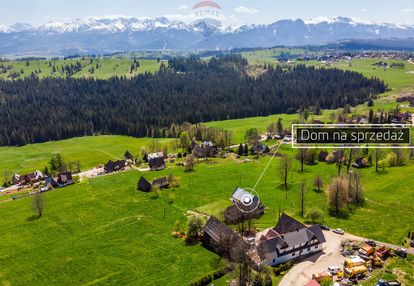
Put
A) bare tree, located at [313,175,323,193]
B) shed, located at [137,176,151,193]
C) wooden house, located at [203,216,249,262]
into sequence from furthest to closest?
1. shed, located at [137,176,151,193]
2. bare tree, located at [313,175,323,193]
3. wooden house, located at [203,216,249,262]

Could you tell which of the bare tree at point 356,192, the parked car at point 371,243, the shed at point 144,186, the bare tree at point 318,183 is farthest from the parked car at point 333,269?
the shed at point 144,186

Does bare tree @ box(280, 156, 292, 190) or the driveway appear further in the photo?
bare tree @ box(280, 156, 292, 190)

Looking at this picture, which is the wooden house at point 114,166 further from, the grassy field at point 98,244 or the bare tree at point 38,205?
the bare tree at point 38,205

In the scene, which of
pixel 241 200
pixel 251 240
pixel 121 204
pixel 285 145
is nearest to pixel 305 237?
pixel 251 240

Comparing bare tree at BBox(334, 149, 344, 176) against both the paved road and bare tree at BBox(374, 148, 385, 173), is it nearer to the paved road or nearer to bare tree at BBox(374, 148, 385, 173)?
bare tree at BBox(374, 148, 385, 173)

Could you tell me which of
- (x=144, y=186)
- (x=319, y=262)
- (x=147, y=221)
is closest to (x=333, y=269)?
(x=319, y=262)

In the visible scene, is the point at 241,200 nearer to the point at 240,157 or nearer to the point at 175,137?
the point at 240,157

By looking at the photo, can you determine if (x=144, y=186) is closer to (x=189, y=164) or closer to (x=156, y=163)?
(x=189, y=164)

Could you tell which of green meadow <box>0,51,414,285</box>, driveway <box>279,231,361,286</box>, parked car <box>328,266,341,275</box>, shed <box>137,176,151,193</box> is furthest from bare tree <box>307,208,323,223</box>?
shed <box>137,176,151,193</box>
